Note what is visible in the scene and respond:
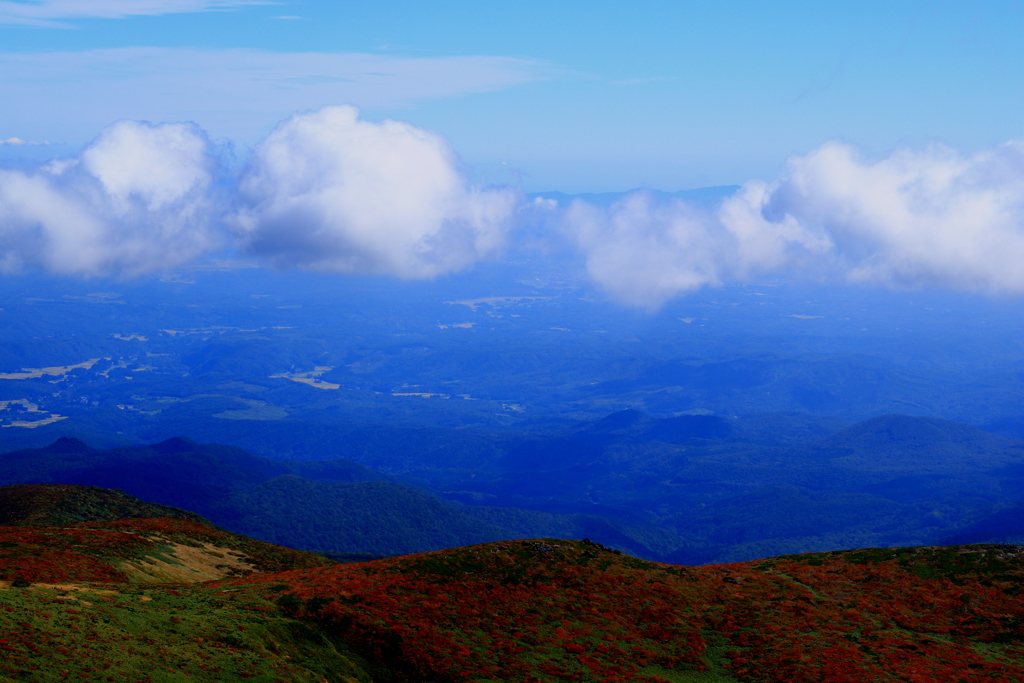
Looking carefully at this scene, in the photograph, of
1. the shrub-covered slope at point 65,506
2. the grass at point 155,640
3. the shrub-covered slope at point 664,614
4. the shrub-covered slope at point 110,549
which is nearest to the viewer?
the grass at point 155,640

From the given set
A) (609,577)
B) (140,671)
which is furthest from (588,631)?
(140,671)

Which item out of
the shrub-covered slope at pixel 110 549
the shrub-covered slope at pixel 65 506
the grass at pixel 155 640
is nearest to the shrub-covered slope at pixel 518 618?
the grass at pixel 155 640

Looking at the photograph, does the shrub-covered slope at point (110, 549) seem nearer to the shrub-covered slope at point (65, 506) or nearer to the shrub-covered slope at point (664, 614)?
the shrub-covered slope at point (65, 506)

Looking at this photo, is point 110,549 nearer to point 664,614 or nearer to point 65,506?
point 664,614

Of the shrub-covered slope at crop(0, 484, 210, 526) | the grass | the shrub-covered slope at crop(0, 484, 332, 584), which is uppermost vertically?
the shrub-covered slope at crop(0, 484, 210, 526)

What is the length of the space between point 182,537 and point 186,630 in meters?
36.3

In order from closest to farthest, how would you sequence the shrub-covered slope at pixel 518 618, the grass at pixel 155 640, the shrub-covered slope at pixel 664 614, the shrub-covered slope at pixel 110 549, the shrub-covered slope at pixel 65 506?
the grass at pixel 155 640, the shrub-covered slope at pixel 518 618, the shrub-covered slope at pixel 664 614, the shrub-covered slope at pixel 110 549, the shrub-covered slope at pixel 65 506

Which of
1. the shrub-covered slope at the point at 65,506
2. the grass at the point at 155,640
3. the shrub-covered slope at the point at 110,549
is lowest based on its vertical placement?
the grass at the point at 155,640

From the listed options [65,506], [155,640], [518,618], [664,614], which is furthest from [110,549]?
[65,506]

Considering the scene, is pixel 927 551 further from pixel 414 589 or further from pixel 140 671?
pixel 140 671

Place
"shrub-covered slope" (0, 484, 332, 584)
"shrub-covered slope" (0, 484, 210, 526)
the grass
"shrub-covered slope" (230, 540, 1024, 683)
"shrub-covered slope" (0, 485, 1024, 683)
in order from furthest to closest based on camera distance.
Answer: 1. "shrub-covered slope" (0, 484, 210, 526)
2. "shrub-covered slope" (0, 484, 332, 584)
3. "shrub-covered slope" (230, 540, 1024, 683)
4. "shrub-covered slope" (0, 485, 1024, 683)
5. the grass

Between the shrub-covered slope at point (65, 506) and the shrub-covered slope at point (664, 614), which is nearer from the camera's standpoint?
the shrub-covered slope at point (664, 614)

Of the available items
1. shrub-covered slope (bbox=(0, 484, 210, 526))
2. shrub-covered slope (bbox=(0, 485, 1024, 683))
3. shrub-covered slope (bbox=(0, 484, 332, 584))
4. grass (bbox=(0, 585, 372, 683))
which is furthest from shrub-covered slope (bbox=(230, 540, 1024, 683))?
shrub-covered slope (bbox=(0, 484, 210, 526))

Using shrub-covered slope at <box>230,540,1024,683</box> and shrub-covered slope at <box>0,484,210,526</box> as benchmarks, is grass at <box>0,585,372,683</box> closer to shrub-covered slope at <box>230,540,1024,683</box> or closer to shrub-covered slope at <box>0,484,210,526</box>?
shrub-covered slope at <box>230,540,1024,683</box>
